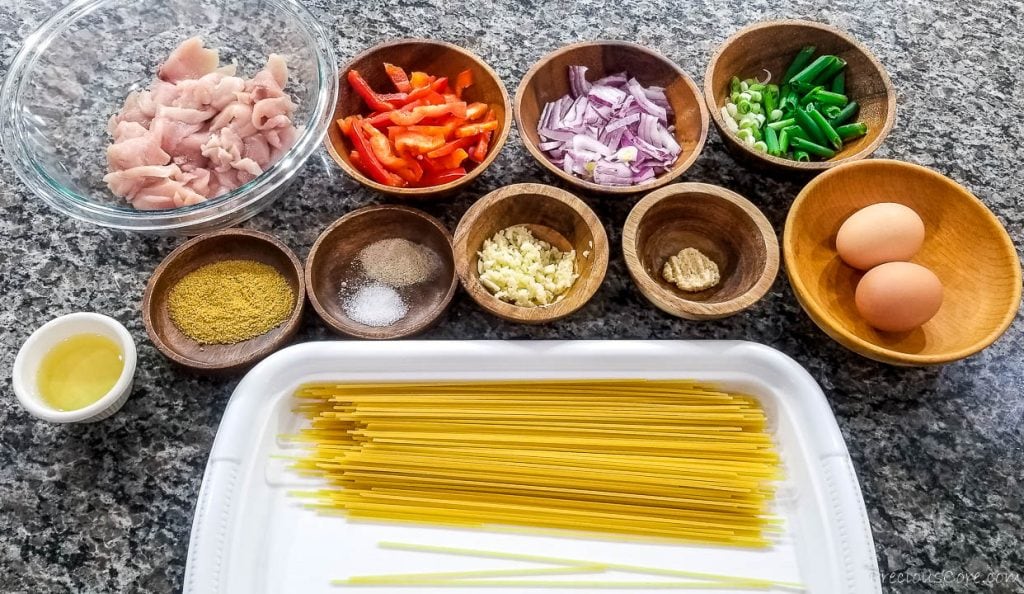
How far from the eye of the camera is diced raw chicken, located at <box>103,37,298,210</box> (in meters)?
1.19

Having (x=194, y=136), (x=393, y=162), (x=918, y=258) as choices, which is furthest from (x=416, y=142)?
(x=918, y=258)

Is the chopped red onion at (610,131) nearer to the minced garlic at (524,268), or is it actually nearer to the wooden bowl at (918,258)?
the minced garlic at (524,268)

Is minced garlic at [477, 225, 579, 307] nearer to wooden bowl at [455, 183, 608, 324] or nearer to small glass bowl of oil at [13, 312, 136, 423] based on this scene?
wooden bowl at [455, 183, 608, 324]

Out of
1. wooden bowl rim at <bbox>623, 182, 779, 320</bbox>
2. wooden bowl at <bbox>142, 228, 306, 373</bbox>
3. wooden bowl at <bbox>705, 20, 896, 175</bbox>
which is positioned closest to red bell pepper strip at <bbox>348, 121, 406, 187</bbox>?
wooden bowl at <bbox>142, 228, 306, 373</bbox>

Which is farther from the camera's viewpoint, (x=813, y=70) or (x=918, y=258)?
(x=813, y=70)


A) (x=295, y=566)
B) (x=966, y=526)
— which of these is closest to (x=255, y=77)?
(x=295, y=566)

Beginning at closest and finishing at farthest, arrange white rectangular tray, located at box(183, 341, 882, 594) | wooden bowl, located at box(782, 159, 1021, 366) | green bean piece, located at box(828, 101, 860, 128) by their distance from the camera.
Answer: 1. white rectangular tray, located at box(183, 341, 882, 594)
2. wooden bowl, located at box(782, 159, 1021, 366)
3. green bean piece, located at box(828, 101, 860, 128)

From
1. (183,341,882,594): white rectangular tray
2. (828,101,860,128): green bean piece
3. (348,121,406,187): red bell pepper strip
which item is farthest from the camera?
(828,101,860,128): green bean piece

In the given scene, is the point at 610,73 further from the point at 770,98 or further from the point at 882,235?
the point at 882,235

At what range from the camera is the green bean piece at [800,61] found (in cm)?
138

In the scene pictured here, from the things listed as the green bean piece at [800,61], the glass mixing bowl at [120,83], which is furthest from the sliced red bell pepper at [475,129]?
the green bean piece at [800,61]

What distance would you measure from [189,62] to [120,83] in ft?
0.51

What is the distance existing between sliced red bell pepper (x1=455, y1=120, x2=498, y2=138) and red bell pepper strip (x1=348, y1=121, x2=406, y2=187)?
0.15 metres

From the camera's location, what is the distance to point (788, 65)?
141cm
